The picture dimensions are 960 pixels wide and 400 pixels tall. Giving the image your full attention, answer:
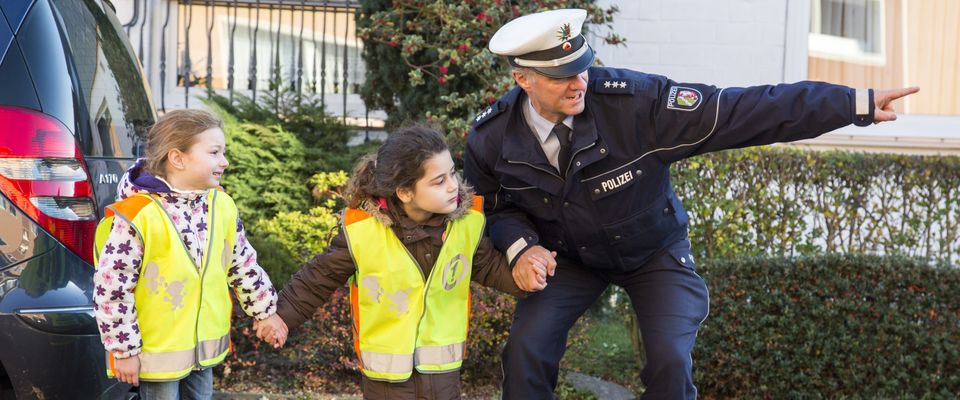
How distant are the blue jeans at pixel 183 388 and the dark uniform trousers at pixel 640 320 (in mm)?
1067

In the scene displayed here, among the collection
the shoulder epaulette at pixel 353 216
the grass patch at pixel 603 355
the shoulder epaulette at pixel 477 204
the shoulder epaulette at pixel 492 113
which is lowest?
the grass patch at pixel 603 355

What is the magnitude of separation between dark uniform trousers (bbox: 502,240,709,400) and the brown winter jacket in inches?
10.9

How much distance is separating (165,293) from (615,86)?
1701mm

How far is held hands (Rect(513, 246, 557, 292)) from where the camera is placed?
11.4 feet

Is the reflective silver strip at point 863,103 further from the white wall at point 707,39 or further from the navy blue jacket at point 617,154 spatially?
the white wall at point 707,39

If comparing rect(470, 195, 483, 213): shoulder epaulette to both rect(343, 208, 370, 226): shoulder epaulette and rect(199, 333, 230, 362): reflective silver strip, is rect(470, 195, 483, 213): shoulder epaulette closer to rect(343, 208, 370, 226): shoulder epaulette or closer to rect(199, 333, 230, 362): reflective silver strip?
rect(343, 208, 370, 226): shoulder epaulette

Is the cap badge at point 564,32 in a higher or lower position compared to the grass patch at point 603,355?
higher

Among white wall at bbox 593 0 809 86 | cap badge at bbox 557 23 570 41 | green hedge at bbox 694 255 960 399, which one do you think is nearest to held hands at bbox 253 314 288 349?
cap badge at bbox 557 23 570 41

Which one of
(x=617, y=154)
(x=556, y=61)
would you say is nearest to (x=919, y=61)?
(x=617, y=154)

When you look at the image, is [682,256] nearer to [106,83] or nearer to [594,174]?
[594,174]

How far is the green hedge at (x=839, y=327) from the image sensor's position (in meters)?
5.12

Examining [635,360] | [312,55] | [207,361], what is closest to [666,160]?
[207,361]

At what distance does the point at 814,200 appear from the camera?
6.43m

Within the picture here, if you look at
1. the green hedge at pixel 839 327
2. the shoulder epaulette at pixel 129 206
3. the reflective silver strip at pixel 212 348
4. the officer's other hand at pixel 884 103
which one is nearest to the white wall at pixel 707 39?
the green hedge at pixel 839 327
